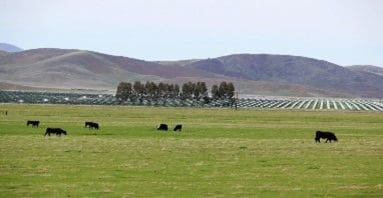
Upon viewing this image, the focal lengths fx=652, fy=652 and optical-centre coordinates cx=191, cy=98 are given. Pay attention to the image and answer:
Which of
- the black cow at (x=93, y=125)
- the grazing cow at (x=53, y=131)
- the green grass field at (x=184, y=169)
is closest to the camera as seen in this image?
the green grass field at (x=184, y=169)

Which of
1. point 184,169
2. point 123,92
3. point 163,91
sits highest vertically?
point 163,91

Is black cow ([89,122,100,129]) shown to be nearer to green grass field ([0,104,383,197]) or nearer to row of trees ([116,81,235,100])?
green grass field ([0,104,383,197])

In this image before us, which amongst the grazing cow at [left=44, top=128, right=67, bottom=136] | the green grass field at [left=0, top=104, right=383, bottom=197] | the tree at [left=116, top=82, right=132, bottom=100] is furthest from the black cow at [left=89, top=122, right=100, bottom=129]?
the tree at [left=116, top=82, right=132, bottom=100]

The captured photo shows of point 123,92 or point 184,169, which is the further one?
point 123,92

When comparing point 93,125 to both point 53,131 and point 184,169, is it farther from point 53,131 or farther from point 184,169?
point 184,169

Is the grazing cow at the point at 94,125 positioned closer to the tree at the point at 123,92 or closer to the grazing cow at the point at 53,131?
the grazing cow at the point at 53,131

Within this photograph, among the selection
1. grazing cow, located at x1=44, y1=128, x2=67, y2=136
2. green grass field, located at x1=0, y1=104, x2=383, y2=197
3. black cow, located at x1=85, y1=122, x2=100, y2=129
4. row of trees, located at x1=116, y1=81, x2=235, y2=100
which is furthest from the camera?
row of trees, located at x1=116, y1=81, x2=235, y2=100

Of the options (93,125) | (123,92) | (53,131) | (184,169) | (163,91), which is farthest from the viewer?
(163,91)

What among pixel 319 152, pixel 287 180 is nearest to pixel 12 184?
pixel 287 180

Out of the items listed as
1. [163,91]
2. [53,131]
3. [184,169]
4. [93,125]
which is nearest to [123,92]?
[163,91]

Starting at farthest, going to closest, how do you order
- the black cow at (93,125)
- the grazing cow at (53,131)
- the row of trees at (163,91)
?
the row of trees at (163,91)
the black cow at (93,125)
the grazing cow at (53,131)

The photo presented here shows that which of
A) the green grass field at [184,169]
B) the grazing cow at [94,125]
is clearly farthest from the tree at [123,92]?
the green grass field at [184,169]

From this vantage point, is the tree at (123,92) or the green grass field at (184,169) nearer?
the green grass field at (184,169)

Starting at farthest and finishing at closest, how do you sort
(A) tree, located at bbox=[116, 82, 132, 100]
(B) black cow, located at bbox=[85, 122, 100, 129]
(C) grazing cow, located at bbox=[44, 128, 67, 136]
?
(A) tree, located at bbox=[116, 82, 132, 100]
(B) black cow, located at bbox=[85, 122, 100, 129]
(C) grazing cow, located at bbox=[44, 128, 67, 136]
